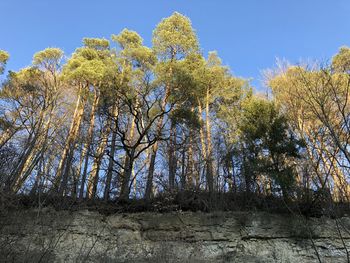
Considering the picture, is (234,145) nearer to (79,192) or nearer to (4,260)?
(79,192)

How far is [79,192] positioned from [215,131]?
692cm

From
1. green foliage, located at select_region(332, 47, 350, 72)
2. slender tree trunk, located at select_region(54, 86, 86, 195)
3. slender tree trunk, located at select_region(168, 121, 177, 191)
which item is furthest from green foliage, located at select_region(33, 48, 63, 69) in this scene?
green foliage, located at select_region(332, 47, 350, 72)

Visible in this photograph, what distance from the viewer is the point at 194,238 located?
971cm

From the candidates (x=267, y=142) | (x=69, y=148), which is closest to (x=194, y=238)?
(x=267, y=142)

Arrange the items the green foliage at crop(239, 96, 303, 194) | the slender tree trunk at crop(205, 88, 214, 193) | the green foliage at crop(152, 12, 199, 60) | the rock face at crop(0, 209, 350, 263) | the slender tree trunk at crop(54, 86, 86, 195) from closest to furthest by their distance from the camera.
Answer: the rock face at crop(0, 209, 350, 263) < the green foliage at crop(239, 96, 303, 194) < the slender tree trunk at crop(205, 88, 214, 193) < the slender tree trunk at crop(54, 86, 86, 195) < the green foliage at crop(152, 12, 199, 60)

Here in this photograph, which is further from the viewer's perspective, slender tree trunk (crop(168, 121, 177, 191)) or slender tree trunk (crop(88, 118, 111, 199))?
slender tree trunk (crop(88, 118, 111, 199))

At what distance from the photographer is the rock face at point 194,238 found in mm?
9219

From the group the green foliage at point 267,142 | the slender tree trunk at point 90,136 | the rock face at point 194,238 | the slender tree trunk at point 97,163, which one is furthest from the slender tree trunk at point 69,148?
the green foliage at point 267,142

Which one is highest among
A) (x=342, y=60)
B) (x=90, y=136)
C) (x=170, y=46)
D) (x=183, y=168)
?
(x=170, y=46)

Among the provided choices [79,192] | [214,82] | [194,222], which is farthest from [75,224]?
[214,82]

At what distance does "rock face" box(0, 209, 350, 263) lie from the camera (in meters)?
9.22

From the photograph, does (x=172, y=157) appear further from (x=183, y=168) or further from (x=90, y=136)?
(x=90, y=136)

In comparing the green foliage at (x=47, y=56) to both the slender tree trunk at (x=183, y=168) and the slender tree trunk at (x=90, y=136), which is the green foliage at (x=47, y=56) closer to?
the slender tree trunk at (x=90, y=136)

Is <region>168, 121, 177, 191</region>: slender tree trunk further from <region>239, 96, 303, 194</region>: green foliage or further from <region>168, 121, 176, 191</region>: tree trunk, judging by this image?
<region>239, 96, 303, 194</region>: green foliage
